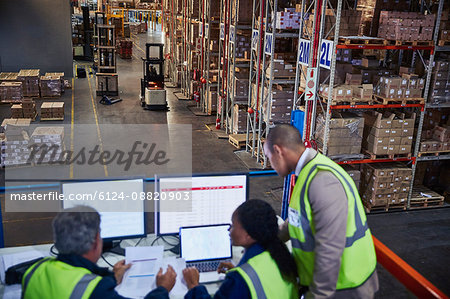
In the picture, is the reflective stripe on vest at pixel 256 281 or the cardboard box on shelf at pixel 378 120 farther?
the cardboard box on shelf at pixel 378 120

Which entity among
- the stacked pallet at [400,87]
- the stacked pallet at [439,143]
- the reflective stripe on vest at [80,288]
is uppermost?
the stacked pallet at [400,87]

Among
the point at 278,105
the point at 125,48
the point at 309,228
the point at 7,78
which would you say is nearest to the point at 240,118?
the point at 278,105

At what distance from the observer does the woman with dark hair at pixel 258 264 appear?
2838 mm

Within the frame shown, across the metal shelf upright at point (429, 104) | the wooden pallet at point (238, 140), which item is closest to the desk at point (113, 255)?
the metal shelf upright at point (429, 104)

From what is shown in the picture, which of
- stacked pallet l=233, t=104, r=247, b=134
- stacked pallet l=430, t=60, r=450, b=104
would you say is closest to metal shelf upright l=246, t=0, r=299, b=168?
stacked pallet l=233, t=104, r=247, b=134

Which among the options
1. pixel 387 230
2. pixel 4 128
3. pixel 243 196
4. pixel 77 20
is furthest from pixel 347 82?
pixel 77 20

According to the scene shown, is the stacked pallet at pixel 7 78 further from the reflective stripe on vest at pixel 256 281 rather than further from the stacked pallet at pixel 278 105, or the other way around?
the reflective stripe on vest at pixel 256 281

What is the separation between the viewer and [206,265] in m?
3.88

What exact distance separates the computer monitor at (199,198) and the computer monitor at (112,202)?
0.18 m

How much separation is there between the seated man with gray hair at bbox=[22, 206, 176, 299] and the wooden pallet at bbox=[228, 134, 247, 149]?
384 inches

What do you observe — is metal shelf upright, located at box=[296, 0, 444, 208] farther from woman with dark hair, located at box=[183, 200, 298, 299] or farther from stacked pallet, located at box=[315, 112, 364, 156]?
woman with dark hair, located at box=[183, 200, 298, 299]

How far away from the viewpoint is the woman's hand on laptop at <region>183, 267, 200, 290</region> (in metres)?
3.43

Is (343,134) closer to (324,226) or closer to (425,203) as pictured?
(425,203)

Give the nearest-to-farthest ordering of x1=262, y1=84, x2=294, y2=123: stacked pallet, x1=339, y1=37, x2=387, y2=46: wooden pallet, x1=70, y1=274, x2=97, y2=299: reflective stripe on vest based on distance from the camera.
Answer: x1=70, y1=274, x2=97, y2=299: reflective stripe on vest
x1=339, y1=37, x2=387, y2=46: wooden pallet
x1=262, y1=84, x2=294, y2=123: stacked pallet
